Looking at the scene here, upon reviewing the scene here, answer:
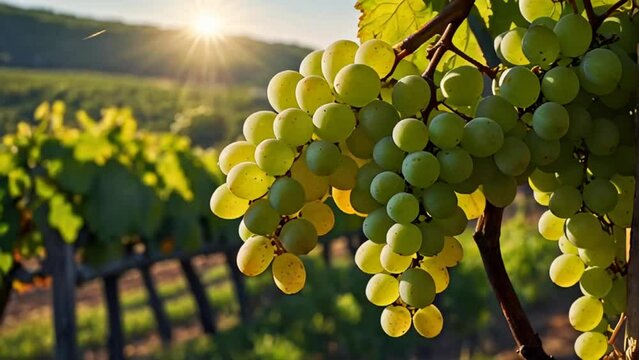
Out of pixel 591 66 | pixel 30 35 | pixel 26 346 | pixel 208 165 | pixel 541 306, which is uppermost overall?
pixel 591 66

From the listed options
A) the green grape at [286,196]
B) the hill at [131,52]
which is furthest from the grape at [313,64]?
the hill at [131,52]

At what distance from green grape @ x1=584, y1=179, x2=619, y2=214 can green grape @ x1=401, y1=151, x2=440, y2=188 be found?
143 millimetres

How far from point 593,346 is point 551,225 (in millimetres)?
115

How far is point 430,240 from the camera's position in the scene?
0.58m

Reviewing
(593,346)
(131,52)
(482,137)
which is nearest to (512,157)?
(482,137)

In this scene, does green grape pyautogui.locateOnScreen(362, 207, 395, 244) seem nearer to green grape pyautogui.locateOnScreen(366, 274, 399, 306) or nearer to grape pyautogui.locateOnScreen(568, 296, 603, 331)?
green grape pyautogui.locateOnScreen(366, 274, 399, 306)

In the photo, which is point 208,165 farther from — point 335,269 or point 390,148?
point 390,148

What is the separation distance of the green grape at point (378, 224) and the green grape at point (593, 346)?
0.24m

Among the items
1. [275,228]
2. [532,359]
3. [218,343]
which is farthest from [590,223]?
[218,343]

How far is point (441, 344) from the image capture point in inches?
281

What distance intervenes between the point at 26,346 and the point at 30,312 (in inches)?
159

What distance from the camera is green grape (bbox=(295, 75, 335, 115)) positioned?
0.60 metres

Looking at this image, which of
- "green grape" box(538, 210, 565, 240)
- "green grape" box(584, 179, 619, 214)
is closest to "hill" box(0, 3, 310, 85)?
"green grape" box(538, 210, 565, 240)

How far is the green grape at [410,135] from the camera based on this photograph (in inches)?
22.0
